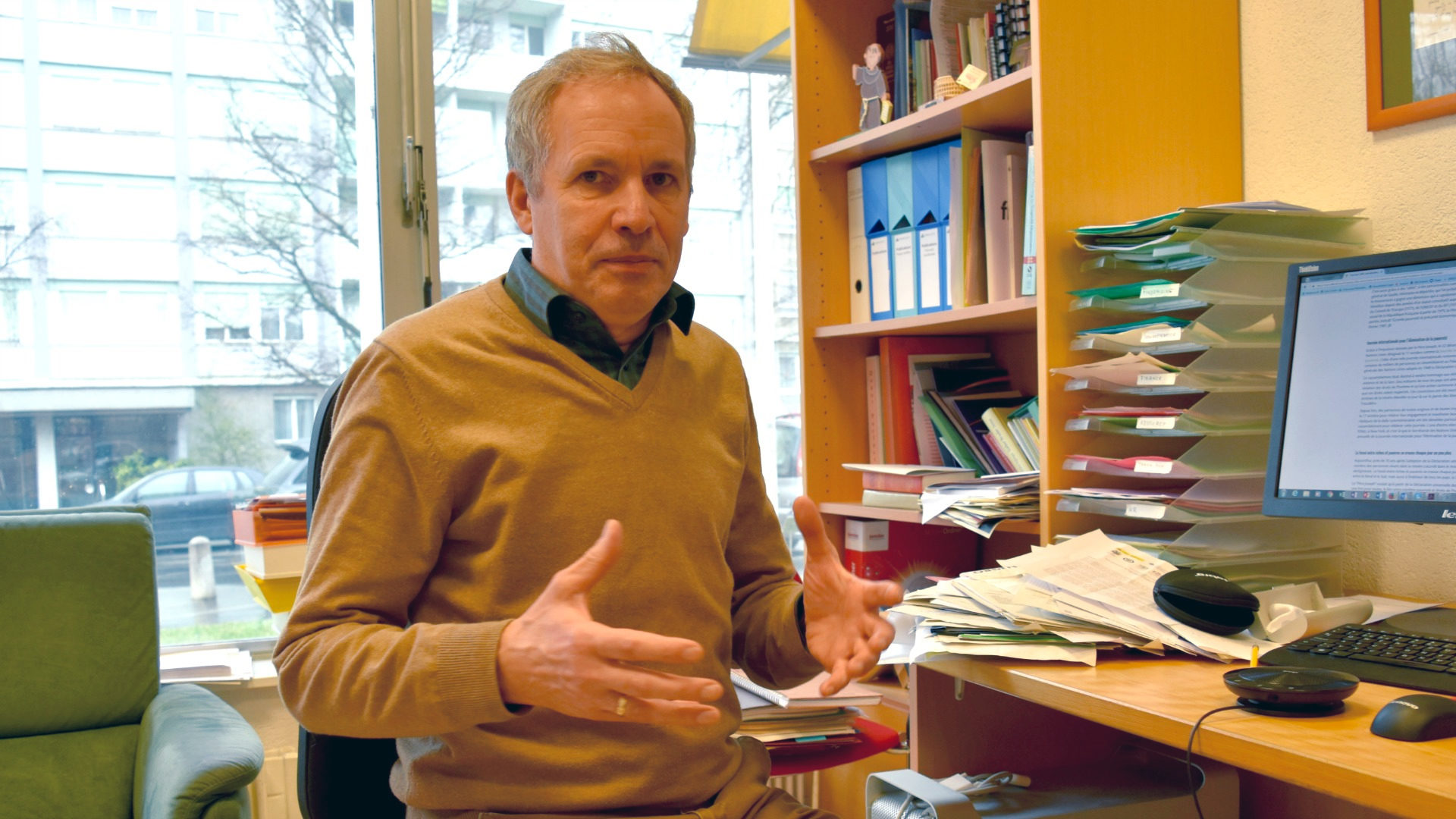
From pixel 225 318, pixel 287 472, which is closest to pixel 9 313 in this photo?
pixel 225 318

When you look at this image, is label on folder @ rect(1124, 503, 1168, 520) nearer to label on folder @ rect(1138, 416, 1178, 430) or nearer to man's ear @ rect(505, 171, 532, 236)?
label on folder @ rect(1138, 416, 1178, 430)

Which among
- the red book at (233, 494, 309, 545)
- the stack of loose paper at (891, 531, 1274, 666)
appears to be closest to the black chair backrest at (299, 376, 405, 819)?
the stack of loose paper at (891, 531, 1274, 666)

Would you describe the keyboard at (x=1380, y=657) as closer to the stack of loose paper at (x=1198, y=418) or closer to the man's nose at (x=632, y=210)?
the stack of loose paper at (x=1198, y=418)

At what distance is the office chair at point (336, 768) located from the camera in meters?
1.17

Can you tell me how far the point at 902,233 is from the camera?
209cm

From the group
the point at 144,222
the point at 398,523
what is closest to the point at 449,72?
the point at 144,222

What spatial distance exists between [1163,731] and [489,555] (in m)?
0.67

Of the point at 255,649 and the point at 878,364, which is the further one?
the point at 255,649

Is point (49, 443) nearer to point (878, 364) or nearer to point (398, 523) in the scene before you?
point (398, 523)

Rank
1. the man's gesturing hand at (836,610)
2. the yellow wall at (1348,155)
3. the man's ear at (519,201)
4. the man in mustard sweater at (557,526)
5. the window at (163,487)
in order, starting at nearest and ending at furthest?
the man in mustard sweater at (557,526)
the man's gesturing hand at (836,610)
the man's ear at (519,201)
the yellow wall at (1348,155)
the window at (163,487)

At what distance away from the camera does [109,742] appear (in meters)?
1.82

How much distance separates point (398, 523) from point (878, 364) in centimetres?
131

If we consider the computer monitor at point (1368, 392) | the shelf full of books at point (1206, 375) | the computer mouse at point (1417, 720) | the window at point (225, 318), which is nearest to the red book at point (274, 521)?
the window at point (225, 318)

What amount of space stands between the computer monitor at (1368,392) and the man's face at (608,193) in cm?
83
